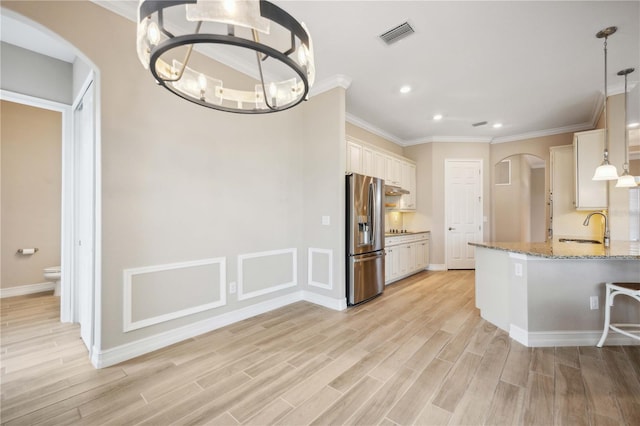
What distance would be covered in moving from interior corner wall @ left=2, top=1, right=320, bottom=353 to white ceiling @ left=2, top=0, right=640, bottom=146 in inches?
13.0

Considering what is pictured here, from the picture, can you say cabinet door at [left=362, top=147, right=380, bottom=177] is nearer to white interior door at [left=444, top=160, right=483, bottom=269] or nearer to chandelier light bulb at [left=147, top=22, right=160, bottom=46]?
white interior door at [left=444, top=160, right=483, bottom=269]

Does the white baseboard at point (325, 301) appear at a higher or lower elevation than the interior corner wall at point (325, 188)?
lower

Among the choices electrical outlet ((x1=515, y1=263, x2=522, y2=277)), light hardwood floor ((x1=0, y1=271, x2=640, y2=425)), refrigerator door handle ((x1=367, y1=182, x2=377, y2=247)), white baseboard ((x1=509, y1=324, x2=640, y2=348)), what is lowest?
light hardwood floor ((x1=0, y1=271, x2=640, y2=425))

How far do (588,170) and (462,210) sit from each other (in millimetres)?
2296

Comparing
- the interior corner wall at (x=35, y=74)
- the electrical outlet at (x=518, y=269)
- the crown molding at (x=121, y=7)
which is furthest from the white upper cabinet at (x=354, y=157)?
the interior corner wall at (x=35, y=74)

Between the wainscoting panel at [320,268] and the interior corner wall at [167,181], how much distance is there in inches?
16.2

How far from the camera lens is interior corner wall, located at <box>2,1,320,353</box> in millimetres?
2211

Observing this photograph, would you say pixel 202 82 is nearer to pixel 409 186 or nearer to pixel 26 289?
pixel 26 289

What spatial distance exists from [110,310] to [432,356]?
2860 mm

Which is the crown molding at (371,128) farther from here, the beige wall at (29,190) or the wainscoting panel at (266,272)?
the beige wall at (29,190)

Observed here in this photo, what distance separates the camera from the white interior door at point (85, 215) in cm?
230

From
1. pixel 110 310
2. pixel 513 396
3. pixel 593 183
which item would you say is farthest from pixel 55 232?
pixel 593 183

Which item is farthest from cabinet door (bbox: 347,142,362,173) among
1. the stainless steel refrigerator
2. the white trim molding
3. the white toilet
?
the white toilet

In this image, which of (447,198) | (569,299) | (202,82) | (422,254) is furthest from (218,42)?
(447,198)
